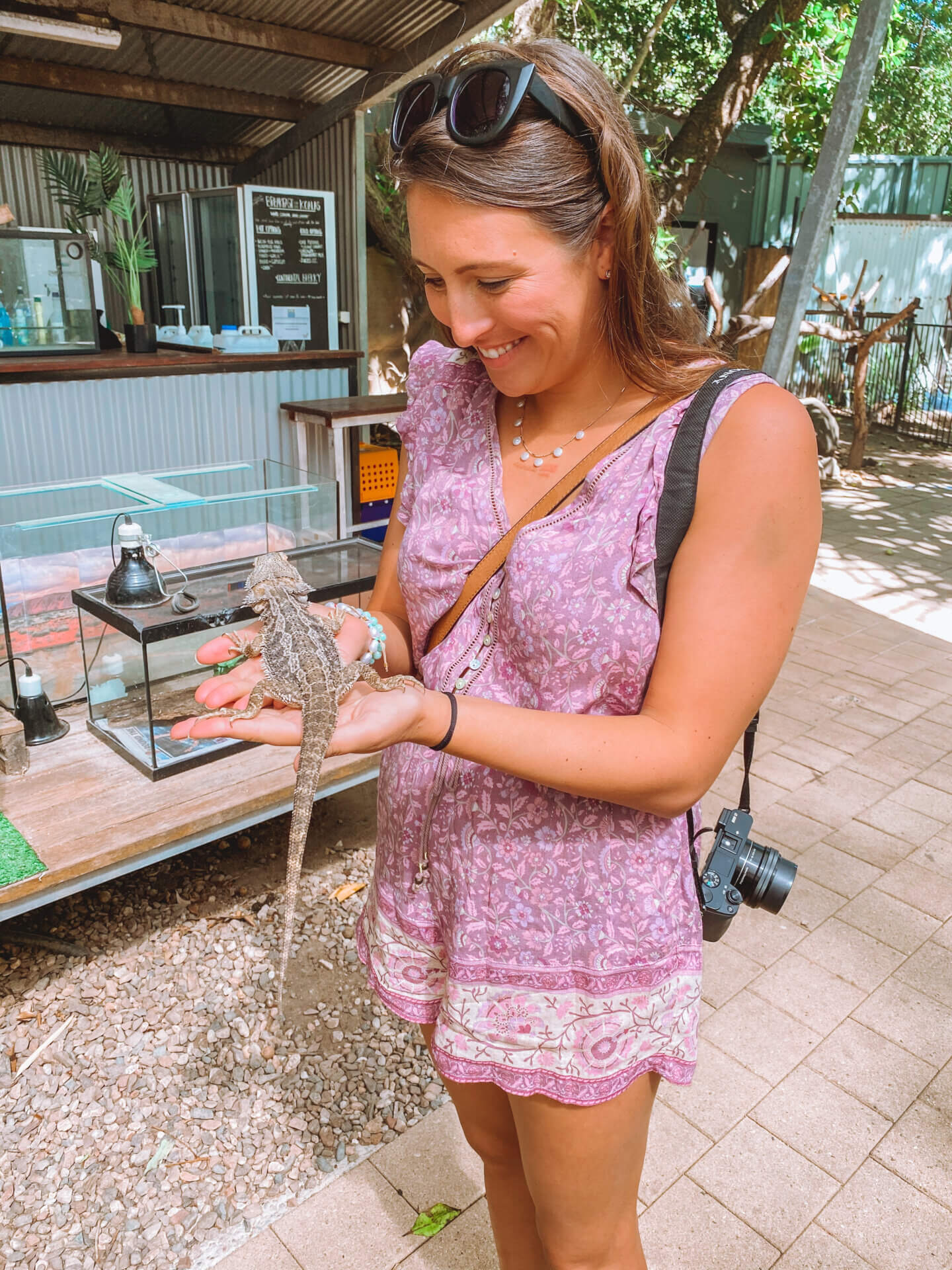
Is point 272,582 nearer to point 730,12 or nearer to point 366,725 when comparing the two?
point 366,725

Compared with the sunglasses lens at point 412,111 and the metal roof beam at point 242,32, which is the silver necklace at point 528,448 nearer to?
the sunglasses lens at point 412,111

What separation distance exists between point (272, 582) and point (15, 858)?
5.07 feet

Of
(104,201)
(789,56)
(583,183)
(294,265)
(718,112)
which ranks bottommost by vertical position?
(583,183)

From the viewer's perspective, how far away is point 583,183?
131cm

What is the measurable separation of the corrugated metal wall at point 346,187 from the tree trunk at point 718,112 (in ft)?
12.9

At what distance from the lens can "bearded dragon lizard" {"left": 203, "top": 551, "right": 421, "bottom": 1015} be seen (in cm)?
136

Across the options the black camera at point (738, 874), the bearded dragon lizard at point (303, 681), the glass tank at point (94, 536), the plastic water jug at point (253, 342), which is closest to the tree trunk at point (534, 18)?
the plastic water jug at point (253, 342)

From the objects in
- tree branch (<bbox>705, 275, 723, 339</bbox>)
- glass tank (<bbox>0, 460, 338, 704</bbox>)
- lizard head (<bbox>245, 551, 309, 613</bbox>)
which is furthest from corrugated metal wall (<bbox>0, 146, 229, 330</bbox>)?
lizard head (<bbox>245, 551, 309, 613</bbox>)

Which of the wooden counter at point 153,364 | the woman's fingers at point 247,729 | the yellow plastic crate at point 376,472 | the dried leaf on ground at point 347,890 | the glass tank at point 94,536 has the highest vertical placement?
the wooden counter at point 153,364

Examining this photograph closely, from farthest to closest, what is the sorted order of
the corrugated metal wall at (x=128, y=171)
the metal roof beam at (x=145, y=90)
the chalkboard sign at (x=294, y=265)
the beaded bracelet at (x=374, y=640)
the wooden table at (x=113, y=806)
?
the corrugated metal wall at (x=128, y=171) → the chalkboard sign at (x=294, y=265) → the metal roof beam at (x=145, y=90) → the wooden table at (x=113, y=806) → the beaded bracelet at (x=374, y=640)

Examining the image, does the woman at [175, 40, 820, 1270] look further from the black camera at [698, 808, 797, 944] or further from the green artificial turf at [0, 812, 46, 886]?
the green artificial turf at [0, 812, 46, 886]

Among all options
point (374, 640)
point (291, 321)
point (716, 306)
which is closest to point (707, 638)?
point (374, 640)

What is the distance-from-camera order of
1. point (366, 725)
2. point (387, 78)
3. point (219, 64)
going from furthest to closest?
point (219, 64) < point (387, 78) < point (366, 725)

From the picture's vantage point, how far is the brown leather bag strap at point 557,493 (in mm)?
1392
